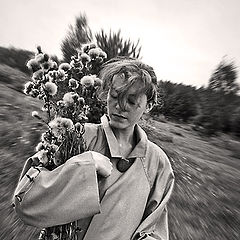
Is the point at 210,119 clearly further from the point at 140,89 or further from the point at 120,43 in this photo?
the point at 140,89

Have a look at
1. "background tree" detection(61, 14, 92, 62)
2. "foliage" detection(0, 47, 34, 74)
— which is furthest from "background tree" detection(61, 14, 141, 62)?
"foliage" detection(0, 47, 34, 74)

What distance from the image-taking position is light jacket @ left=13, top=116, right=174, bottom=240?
1096mm

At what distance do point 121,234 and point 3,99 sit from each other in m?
5.99

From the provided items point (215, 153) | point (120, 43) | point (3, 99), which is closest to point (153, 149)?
point (120, 43)

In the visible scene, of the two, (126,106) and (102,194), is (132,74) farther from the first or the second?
(102,194)

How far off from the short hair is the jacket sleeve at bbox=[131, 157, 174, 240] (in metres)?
0.37

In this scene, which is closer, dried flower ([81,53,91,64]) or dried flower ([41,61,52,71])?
dried flower ([41,61,52,71])

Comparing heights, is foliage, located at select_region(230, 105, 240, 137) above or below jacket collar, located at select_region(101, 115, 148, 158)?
below

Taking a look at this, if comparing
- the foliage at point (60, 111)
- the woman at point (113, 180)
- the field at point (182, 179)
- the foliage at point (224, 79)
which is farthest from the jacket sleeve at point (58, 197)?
the foliage at point (224, 79)

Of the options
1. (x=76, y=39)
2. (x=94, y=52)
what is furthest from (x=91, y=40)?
(x=94, y=52)

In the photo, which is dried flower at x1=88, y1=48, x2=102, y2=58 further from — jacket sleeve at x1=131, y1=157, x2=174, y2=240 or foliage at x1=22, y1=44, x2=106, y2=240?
jacket sleeve at x1=131, y1=157, x2=174, y2=240

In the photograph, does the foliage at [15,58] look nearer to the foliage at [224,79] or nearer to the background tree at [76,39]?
the background tree at [76,39]

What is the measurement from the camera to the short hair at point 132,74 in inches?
53.6

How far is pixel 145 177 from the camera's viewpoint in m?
1.40
